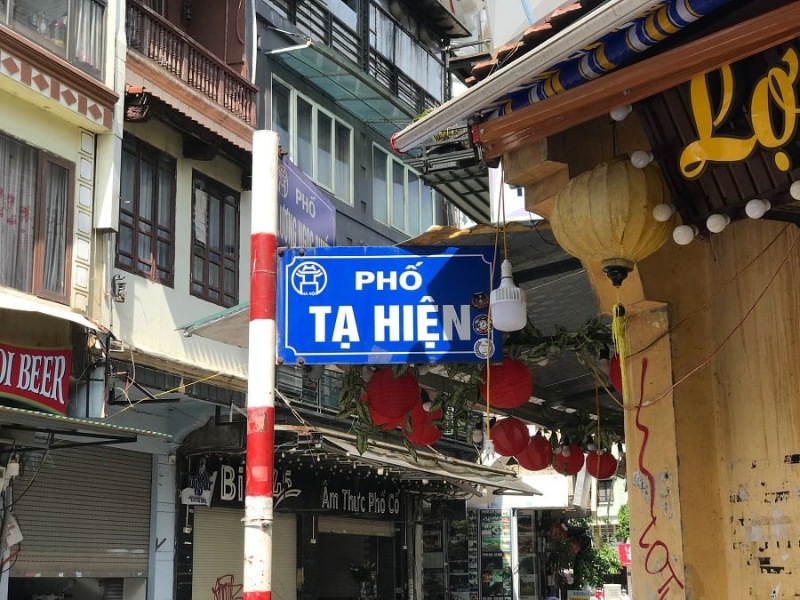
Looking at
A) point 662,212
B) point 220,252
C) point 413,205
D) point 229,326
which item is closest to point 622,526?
Result: point 413,205

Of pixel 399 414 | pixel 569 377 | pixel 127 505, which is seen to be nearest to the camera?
pixel 399 414

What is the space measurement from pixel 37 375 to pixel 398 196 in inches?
479

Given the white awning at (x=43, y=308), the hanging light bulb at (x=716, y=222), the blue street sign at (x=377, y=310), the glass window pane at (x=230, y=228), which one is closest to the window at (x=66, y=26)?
the white awning at (x=43, y=308)

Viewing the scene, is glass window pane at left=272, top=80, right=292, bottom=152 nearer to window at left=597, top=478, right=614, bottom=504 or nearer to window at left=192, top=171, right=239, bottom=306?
window at left=192, top=171, right=239, bottom=306

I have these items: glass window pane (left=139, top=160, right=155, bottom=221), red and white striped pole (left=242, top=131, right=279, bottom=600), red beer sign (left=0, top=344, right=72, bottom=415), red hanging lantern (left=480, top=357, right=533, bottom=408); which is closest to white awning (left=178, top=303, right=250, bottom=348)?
red hanging lantern (left=480, top=357, right=533, bottom=408)

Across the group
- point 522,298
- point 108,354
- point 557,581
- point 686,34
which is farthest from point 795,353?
point 557,581

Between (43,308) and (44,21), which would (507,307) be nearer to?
(43,308)

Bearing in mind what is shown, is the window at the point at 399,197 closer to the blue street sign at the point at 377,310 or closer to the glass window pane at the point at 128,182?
the glass window pane at the point at 128,182

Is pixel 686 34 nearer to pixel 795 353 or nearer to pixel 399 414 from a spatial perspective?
pixel 795 353

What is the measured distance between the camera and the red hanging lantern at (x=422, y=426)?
22.7 feet

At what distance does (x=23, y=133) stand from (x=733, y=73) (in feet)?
34.9

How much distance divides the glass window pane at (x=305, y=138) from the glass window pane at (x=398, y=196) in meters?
3.81

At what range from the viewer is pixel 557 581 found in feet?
93.2

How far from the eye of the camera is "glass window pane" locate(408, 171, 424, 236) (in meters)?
23.9
